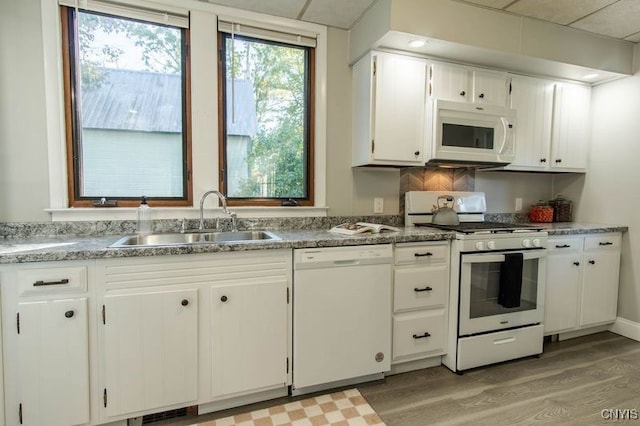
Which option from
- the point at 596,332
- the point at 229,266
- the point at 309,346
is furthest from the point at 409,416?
the point at 596,332

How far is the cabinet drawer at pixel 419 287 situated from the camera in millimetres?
2078

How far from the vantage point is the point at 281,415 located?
5.76 feet

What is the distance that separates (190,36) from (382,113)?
4.60 ft

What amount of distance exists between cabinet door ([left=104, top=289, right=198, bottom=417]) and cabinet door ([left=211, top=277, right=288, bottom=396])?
118mm

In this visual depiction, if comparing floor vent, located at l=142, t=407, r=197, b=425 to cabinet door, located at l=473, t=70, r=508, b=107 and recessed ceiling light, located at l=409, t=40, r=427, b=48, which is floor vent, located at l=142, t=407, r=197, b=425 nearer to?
recessed ceiling light, located at l=409, t=40, r=427, b=48

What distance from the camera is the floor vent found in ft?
5.61

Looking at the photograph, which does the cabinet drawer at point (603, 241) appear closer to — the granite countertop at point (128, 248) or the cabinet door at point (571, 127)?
the cabinet door at point (571, 127)

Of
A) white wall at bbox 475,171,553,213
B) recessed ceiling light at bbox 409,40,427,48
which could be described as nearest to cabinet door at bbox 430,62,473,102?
recessed ceiling light at bbox 409,40,427,48

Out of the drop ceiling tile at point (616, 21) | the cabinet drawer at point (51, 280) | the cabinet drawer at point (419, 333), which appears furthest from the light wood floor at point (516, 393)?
the drop ceiling tile at point (616, 21)

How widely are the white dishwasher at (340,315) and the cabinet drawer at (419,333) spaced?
10cm

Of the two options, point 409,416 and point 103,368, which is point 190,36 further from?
point 409,416

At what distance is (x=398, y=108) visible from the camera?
2330mm

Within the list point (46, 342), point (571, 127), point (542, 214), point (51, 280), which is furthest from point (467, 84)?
point (46, 342)

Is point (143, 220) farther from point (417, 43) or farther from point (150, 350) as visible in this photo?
point (417, 43)
